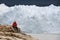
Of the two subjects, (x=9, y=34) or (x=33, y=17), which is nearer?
(x=9, y=34)

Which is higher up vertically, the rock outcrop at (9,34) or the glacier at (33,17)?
the glacier at (33,17)

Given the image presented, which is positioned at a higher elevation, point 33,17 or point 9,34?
point 33,17

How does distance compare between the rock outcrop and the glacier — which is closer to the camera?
the rock outcrop

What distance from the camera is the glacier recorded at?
2.36 m

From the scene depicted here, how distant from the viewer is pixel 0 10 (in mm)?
2508

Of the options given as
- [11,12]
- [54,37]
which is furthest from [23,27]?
[54,37]

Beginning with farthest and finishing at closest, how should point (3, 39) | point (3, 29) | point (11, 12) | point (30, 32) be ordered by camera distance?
point (11, 12), point (30, 32), point (3, 29), point (3, 39)

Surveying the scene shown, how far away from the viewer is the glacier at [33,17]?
236 cm

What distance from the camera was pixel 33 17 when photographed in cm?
239

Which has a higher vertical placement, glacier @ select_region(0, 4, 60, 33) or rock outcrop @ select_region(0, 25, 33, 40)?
glacier @ select_region(0, 4, 60, 33)

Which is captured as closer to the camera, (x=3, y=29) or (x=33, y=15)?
(x=3, y=29)

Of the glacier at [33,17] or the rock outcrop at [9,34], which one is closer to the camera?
the rock outcrop at [9,34]

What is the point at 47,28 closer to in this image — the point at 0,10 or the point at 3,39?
the point at 0,10

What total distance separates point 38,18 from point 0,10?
0.51 m
